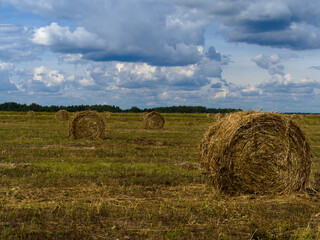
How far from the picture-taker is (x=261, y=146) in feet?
32.0

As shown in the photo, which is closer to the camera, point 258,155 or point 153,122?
point 258,155

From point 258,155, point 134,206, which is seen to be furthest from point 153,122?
point 134,206

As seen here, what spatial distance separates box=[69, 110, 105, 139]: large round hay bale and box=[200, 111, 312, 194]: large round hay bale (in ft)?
46.8

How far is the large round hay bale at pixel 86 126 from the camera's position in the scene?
2303cm

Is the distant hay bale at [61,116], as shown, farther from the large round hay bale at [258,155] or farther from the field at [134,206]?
the large round hay bale at [258,155]

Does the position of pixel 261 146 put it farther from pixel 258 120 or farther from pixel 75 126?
pixel 75 126

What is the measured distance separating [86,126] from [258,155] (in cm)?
1549

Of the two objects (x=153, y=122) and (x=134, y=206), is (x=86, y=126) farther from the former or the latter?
(x=134, y=206)

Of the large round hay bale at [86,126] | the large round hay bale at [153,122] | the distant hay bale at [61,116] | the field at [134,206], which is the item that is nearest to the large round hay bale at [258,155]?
the field at [134,206]

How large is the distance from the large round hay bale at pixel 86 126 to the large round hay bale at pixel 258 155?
562 inches

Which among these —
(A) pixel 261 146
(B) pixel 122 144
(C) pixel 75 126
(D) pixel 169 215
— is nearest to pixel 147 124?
(C) pixel 75 126

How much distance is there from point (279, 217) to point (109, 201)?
3.70 meters

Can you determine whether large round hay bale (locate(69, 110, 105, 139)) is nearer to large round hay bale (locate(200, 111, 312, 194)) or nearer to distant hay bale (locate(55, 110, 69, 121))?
large round hay bale (locate(200, 111, 312, 194))

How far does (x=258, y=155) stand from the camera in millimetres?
9734
